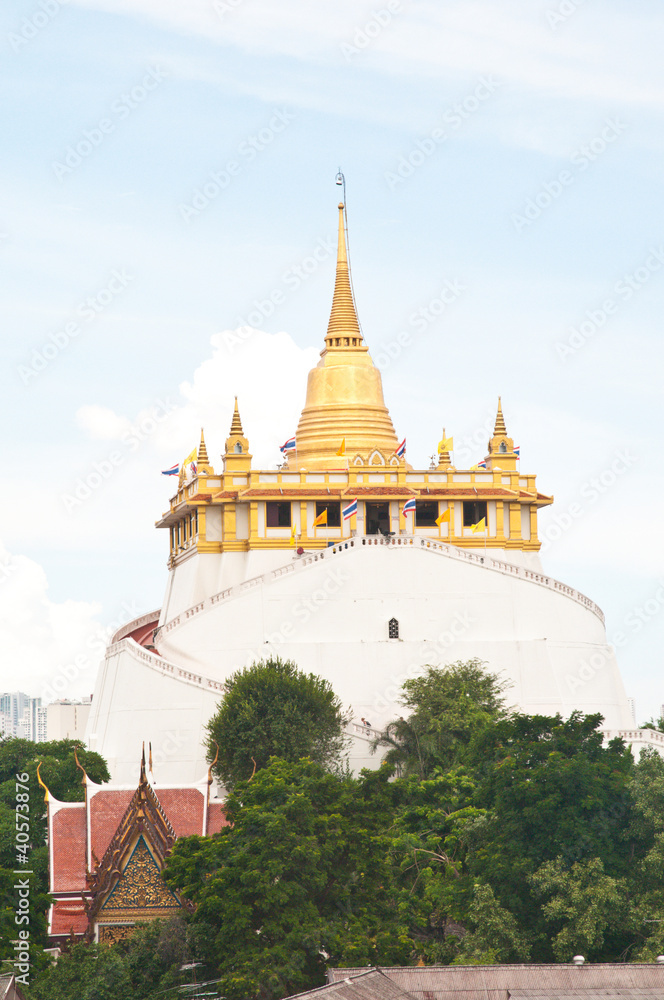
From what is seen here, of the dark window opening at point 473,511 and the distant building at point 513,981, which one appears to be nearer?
the distant building at point 513,981

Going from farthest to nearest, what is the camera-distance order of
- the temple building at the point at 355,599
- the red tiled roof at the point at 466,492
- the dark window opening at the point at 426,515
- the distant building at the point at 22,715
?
the distant building at the point at 22,715 < the dark window opening at the point at 426,515 < the red tiled roof at the point at 466,492 < the temple building at the point at 355,599

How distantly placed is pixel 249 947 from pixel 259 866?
5.82ft

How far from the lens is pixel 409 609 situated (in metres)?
57.6

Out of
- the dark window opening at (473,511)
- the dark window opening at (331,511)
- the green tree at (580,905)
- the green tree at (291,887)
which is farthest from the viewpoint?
the dark window opening at (473,511)

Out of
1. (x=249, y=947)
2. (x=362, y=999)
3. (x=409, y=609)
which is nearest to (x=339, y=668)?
(x=409, y=609)

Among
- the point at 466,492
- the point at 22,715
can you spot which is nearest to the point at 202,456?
the point at 466,492

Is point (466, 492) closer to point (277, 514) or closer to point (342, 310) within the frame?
point (277, 514)

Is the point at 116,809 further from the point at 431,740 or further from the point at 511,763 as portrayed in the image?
the point at 431,740

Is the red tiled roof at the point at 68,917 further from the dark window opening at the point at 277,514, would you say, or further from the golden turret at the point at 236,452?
the golden turret at the point at 236,452

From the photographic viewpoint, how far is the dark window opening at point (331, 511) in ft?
205

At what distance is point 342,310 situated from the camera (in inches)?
2749

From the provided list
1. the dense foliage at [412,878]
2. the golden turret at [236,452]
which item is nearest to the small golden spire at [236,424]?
the golden turret at [236,452]

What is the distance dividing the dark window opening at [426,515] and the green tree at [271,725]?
13147mm

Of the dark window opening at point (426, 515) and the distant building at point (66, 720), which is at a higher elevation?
the dark window opening at point (426, 515)
